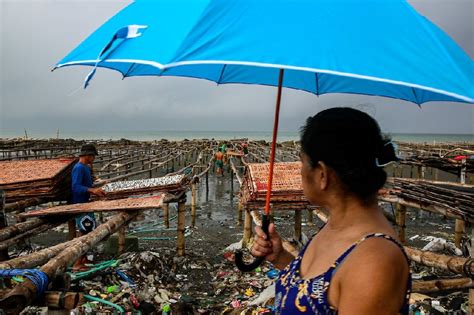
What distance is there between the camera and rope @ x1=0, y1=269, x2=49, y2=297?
7.30 ft

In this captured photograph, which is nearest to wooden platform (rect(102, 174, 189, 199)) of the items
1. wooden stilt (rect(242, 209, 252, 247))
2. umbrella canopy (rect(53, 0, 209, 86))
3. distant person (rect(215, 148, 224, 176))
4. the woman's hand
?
wooden stilt (rect(242, 209, 252, 247))

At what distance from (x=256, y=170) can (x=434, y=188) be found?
2750mm

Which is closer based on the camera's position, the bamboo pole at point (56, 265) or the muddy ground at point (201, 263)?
the bamboo pole at point (56, 265)

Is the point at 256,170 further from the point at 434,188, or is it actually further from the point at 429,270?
the point at 429,270

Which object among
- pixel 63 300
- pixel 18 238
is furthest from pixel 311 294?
pixel 18 238

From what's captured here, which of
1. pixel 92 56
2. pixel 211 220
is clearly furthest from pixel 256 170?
pixel 211 220

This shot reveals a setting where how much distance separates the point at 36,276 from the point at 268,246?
1.51 metres

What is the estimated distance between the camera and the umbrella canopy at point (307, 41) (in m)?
1.41

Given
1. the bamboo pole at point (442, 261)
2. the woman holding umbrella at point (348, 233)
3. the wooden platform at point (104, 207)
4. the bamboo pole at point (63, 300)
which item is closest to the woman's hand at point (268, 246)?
the woman holding umbrella at point (348, 233)

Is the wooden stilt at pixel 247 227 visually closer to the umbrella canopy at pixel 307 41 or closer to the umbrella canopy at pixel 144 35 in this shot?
the umbrella canopy at pixel 144 35

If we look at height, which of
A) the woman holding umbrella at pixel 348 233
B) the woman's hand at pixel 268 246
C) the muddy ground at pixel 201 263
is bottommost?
the muddy ground at pixel 201 263

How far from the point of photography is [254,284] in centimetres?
571

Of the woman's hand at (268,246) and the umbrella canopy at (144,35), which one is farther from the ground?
the umbrella canopy at (144,35)

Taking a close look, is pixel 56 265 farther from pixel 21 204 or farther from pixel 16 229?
pixel 21 204
